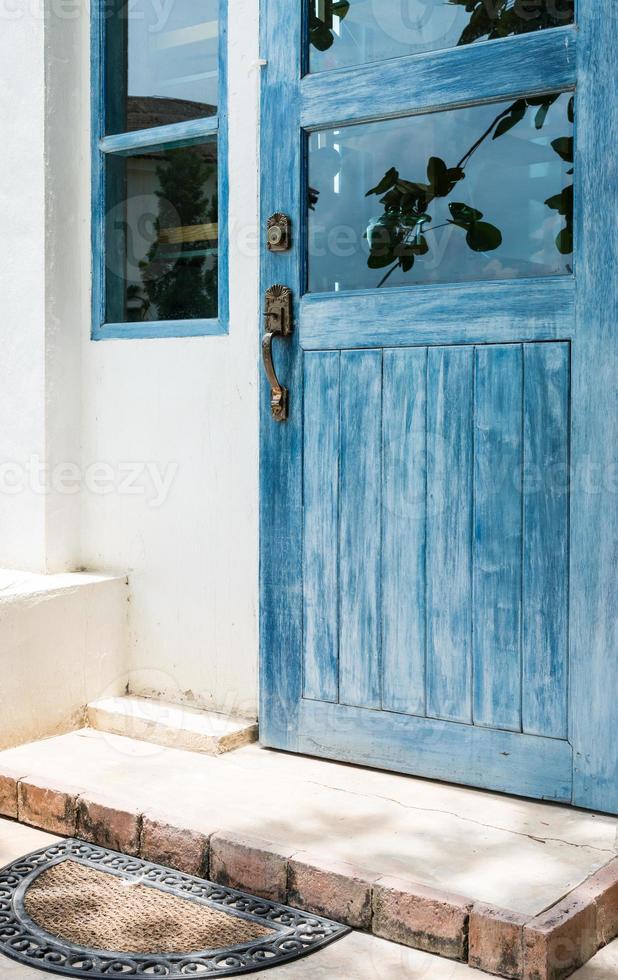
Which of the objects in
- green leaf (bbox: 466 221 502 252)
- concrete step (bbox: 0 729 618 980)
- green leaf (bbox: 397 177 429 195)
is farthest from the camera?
green leaf (bbox: 397 177 429 195)

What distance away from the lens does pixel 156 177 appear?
401 cm

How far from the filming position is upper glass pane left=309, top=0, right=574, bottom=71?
A: 10.2 ft

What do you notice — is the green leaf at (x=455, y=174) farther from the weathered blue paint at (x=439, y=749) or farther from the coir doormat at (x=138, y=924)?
the coir doormat at (x=138, y=924)

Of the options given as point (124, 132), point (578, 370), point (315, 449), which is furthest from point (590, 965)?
point (124, 132)

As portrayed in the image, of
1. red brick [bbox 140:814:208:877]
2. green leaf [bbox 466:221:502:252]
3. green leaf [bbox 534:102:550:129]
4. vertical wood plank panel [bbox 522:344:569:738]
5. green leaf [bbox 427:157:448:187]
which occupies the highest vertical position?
green leaf [bbox 534:102:550:129]

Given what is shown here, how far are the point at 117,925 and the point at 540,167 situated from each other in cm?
223

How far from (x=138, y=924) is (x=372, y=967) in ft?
1.90

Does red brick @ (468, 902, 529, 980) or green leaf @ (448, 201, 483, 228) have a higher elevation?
green leaf @ (448, 201, 483, 228)

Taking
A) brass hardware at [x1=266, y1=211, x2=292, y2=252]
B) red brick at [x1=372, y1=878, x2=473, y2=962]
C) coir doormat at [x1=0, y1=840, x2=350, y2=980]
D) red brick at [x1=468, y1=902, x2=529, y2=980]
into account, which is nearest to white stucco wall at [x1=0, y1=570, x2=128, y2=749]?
coir doormat at [x1=0, y1=840, x2=350, y2=980]

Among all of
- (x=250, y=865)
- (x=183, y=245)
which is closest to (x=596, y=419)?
(x=250, y=865)

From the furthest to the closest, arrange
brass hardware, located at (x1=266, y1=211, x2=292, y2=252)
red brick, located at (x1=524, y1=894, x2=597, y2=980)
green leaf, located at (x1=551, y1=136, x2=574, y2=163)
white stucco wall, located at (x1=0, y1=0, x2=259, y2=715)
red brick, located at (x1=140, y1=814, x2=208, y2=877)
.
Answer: white stucco wall, located at (x1=0, y1=0, x2=259, y2=715) < brass hardware, located at (x1=266, y1=211, x2=292, y2=252) < green leaf, located at (x1=551, y1=136, x2=574, y2=163) < red brick, located at (x1=140, y1=814, x2=208, y2=877) < red brick, located at (x1=524, y1=894, x2=597, y2=980)

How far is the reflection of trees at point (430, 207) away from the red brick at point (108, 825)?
5.57ft

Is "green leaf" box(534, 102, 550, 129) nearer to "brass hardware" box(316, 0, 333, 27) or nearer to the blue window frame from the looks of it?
"brass hardware" box(316, 0, 333, 27)

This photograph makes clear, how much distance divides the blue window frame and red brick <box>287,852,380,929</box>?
182cm
